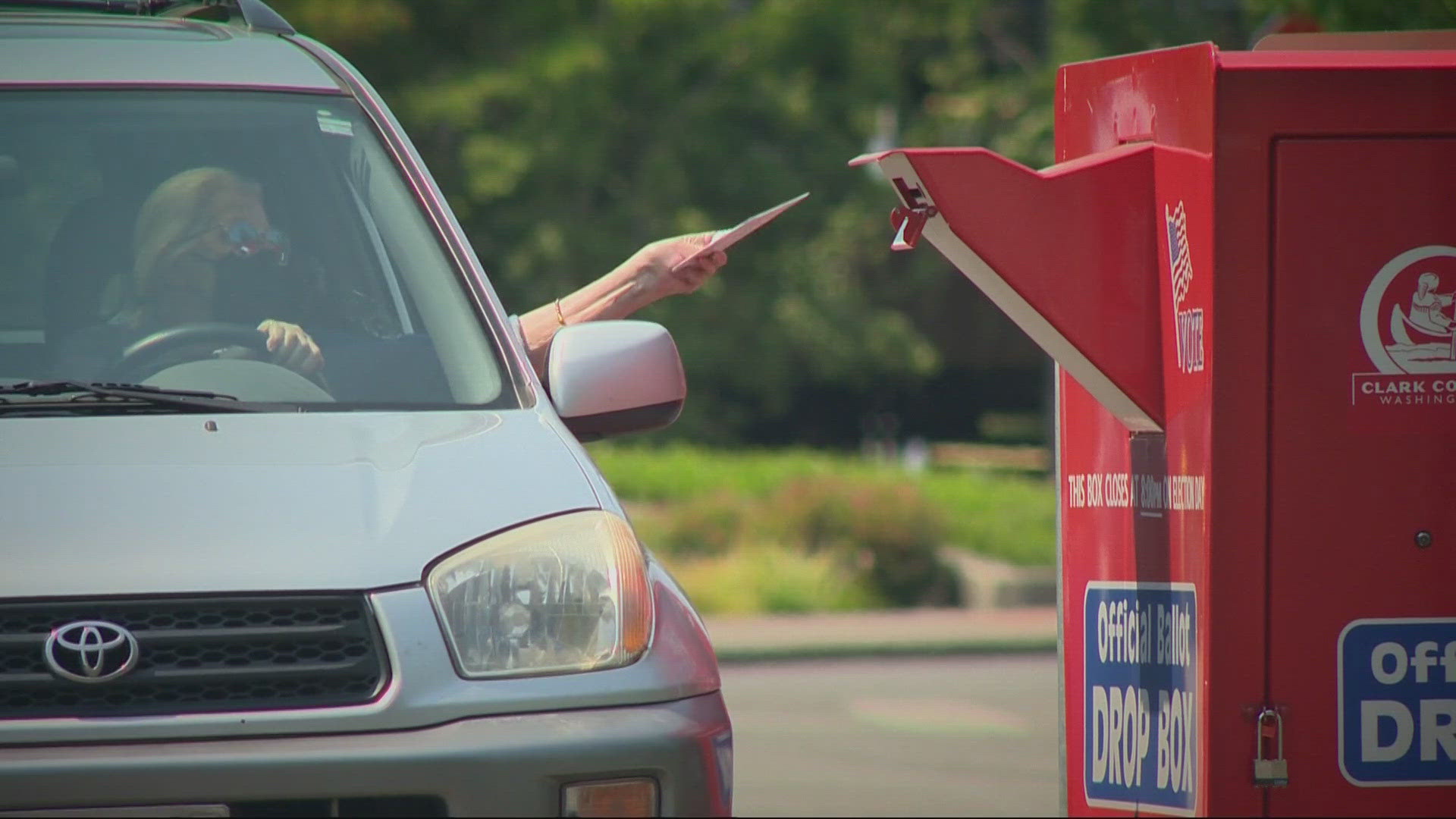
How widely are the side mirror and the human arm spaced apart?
89 cm

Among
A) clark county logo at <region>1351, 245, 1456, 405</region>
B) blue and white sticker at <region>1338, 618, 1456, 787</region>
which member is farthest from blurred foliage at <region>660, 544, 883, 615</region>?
clark county logo at <region>1351, 245, 1456, 405</region>

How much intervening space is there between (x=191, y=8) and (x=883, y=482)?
488 inches

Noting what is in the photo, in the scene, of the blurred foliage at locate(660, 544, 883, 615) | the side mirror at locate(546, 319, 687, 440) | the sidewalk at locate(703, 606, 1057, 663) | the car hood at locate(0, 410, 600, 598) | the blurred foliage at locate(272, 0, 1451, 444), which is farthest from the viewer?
the blurred foliage at locate(272, 0, 1451, 444)

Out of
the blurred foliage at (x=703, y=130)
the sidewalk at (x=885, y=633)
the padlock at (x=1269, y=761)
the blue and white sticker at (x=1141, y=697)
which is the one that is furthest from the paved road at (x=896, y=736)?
the blurred foliage at (x=703, y=130)

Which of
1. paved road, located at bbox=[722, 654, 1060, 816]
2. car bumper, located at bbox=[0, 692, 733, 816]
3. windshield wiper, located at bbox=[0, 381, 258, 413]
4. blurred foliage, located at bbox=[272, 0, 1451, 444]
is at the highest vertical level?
blurred foliage, located at bbox=[272, 0, 1451, 444]

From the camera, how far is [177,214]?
396 cm

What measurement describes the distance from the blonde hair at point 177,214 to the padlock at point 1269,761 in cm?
225

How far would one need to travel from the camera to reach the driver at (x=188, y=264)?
12.3ft

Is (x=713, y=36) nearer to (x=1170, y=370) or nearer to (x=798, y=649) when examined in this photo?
(x=798, y=649)

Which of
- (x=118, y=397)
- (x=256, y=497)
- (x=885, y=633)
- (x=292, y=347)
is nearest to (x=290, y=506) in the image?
(x=256, y=497)

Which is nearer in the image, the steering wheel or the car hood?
the car hood

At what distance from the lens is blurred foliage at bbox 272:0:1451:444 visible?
22703mm

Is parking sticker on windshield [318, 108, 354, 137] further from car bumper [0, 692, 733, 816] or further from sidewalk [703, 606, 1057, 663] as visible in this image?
sidewalk [703, 606, 1057, 663]

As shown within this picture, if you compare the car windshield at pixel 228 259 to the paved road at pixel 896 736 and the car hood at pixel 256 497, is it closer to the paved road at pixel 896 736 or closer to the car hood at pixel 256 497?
the car hood at pixel 256 497
